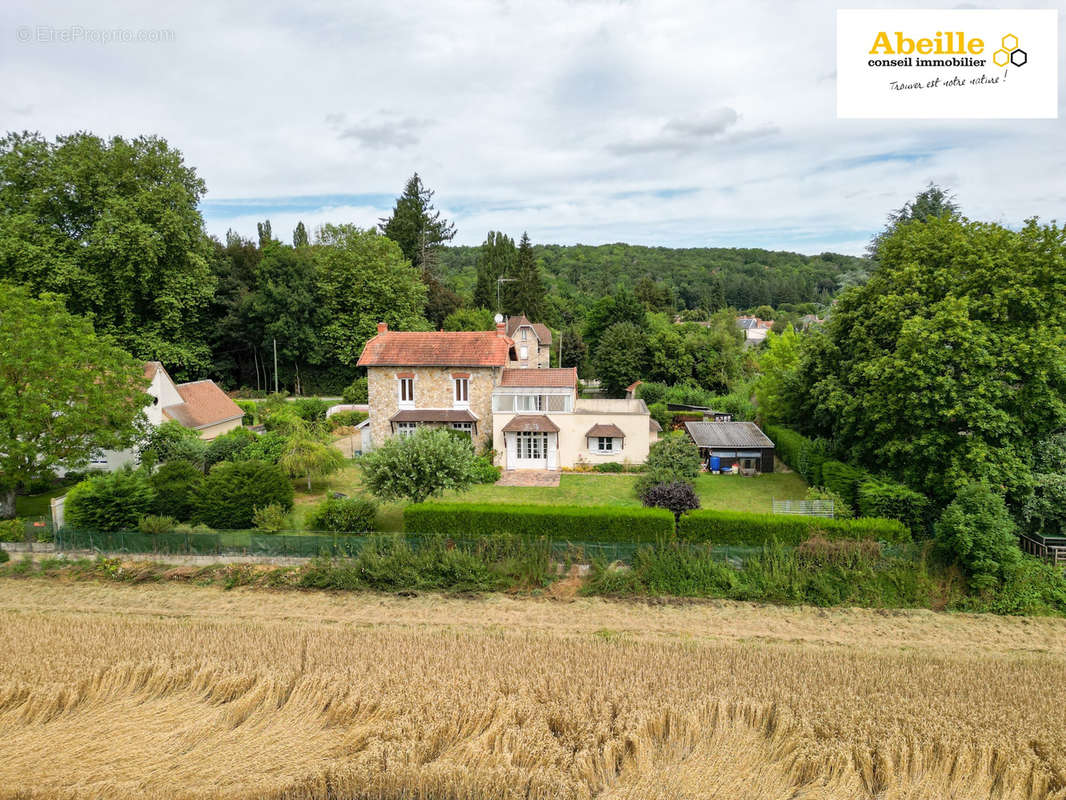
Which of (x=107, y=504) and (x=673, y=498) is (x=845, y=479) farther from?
(x=107, y=504)

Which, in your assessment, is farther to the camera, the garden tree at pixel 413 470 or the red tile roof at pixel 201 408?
the red tile roof at pixel 201 408

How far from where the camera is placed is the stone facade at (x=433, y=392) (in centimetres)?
3058

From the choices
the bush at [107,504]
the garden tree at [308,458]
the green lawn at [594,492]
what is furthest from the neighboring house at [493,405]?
the bush at [107,504]

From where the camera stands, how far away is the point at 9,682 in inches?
523

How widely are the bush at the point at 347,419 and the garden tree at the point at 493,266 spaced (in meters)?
28.5

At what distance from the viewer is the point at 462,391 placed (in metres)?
30.9

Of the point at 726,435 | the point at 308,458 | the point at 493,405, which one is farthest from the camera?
the point at 726,435

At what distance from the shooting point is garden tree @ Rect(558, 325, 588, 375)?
6250cm

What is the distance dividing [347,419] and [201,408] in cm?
954

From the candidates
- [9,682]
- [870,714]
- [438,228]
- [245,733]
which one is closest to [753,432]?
[870,714]

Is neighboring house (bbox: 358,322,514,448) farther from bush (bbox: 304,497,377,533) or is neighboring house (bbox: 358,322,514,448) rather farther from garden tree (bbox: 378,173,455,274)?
garden tree (bbox: 378,173,455,274)

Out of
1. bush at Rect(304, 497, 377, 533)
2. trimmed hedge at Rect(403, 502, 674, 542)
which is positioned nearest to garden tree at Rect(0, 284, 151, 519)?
bush at Rect(304, 497, 377, 533)

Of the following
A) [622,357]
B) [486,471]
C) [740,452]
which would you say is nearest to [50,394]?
[486,471]

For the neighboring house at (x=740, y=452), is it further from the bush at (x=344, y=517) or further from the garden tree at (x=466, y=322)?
the garden tree at (x=466, y=322)
